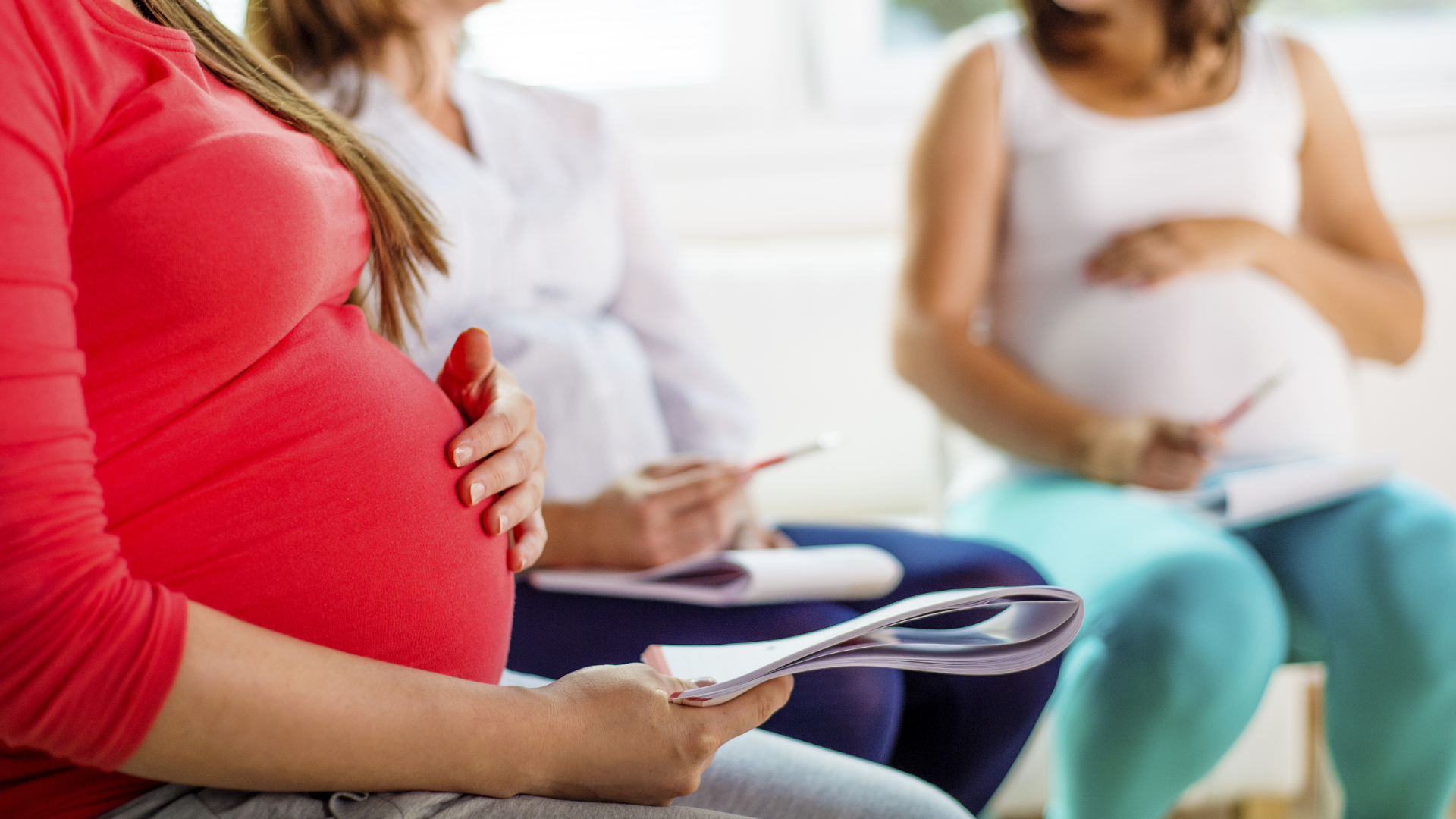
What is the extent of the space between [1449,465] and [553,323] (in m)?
1.76

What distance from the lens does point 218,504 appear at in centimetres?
53

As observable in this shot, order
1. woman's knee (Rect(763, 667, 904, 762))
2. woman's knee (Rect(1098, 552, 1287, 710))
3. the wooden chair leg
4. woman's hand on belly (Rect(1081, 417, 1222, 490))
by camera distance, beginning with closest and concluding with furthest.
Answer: woman's knee (Rect(763, 667, 904, 762)), woman's knee (Rect(1098, 552, 1287, 710)), woman's hand on belly (Rect(1081, 417, 1222, 490)), the wooden chair leg

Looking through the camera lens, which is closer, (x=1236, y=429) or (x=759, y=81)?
(x=1236, y=429)

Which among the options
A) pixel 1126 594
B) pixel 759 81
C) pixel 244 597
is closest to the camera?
pixel 244 597

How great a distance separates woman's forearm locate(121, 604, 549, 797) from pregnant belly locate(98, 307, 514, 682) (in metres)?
0.04

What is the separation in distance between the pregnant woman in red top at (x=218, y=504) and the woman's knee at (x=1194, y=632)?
0.54m

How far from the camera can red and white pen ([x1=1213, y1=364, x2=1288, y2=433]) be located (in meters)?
1.17

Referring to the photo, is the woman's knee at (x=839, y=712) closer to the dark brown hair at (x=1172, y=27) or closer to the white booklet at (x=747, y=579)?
the white booklet at (x=747, y=579)

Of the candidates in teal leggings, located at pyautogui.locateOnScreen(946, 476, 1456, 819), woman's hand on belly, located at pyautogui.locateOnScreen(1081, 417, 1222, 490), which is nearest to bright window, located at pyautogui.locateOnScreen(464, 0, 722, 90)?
woman's hand on belly, located at pyautogui.locateOnScreen(1081, 417, 1222, 490)

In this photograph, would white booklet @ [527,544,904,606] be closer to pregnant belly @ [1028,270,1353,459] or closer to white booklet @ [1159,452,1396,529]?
white booklet @ [1159,452,1396,529]

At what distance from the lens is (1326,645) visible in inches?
44.9

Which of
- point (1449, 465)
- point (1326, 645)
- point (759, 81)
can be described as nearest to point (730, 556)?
point (1326, 645)

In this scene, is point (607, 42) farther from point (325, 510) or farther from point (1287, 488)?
point (325, 510)

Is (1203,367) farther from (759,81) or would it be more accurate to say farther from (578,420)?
(759,81)
